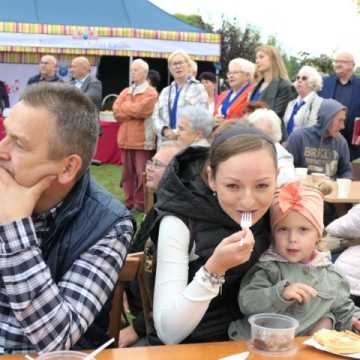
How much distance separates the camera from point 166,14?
47.2ft

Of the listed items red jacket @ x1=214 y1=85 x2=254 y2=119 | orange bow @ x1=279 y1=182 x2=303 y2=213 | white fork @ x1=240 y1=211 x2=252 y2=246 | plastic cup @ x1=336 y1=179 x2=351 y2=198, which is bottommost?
plastic cup @ x1=336 y1=179 x2=351 y2=198

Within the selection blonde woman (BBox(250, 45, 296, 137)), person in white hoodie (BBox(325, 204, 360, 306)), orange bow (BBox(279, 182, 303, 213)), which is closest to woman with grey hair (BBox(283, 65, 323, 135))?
blonde woman (BBox(250, 45, 296, 137))

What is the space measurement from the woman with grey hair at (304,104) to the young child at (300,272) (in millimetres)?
4400

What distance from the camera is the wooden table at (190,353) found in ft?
4.81

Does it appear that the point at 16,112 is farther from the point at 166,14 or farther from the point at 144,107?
the point at 166,14

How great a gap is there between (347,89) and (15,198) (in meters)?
6.46

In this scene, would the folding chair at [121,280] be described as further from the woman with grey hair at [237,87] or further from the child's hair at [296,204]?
the woman with grey hair at [237,87]

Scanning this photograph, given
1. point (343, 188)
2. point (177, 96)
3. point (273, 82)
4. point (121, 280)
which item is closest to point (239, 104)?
point (273, 82)

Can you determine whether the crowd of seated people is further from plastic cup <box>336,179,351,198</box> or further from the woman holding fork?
plastic cup <box>336,179,351,198</box>

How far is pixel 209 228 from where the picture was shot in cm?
185

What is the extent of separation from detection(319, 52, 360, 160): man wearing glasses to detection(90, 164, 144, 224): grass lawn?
10.4 feet

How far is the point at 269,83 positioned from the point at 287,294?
15.8 ft

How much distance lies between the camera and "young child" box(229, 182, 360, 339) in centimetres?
178

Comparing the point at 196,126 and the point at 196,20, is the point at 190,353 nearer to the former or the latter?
the point at 196,126
